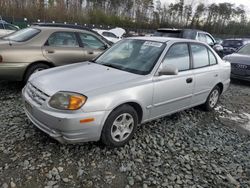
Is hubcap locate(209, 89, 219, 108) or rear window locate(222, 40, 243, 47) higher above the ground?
rear window locate(222, 40, 243, 47)

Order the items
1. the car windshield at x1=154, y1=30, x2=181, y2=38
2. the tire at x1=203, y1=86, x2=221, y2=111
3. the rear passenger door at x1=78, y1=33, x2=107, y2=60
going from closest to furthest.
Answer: the tire at x1=203, y1=86, x2=221, y2=111 → the rear passenger door at x1=78, y1=33, x2=107, y2=60 → the car windshield at x1=154, y1=30, x2=181, y2=38

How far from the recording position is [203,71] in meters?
4.13

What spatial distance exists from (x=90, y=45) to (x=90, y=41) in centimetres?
15

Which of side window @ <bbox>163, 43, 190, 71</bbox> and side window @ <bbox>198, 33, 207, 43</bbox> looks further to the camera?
side window @ <bbox>198, 33, 207, 43</bbox>

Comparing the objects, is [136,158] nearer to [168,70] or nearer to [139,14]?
[168,70]

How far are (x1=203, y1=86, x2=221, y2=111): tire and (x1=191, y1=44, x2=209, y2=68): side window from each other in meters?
0.70

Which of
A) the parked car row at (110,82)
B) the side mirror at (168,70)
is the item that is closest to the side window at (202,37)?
the parked car row at (110,82)

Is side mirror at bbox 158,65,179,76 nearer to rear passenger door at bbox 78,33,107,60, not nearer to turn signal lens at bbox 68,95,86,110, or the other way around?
turn signal lens at bbox 68,95,86,110

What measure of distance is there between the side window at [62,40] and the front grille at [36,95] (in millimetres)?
2223

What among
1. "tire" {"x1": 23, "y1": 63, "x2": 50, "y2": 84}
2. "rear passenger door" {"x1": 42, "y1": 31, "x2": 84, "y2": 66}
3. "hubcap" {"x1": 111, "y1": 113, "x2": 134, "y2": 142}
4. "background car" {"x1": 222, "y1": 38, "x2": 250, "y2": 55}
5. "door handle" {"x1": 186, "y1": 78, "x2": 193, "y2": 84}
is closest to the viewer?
"hubcap" {"x1": 111, "y1": 113, "x2": 134, "y2": 142}

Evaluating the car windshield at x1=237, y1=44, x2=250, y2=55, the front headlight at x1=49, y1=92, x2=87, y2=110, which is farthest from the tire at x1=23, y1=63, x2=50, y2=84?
the car windshield at x1=237, y1=44, x2=250, y2=55

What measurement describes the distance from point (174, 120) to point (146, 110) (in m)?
1.10

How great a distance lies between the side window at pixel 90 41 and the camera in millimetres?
5637

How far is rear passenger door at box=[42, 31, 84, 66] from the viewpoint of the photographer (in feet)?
16.6
